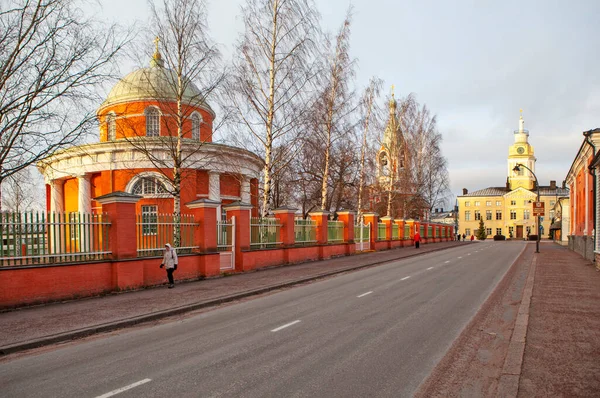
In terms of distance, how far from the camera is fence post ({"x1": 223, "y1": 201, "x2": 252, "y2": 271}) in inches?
711

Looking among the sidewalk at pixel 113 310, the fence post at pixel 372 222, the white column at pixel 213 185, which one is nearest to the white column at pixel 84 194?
the white column at pixel 213 185

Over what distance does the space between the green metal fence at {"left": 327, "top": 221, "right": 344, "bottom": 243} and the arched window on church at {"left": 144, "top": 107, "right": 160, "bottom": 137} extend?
11.9 meters

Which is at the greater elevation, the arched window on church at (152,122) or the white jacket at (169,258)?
the arched window on church at (152,122)

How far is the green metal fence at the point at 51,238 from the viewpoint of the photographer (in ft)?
35.0

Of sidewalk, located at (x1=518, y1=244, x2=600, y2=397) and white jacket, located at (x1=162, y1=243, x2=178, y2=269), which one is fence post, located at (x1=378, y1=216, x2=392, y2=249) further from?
white jacket, located at (x1=162, y1=243, x2=178, y2=269)

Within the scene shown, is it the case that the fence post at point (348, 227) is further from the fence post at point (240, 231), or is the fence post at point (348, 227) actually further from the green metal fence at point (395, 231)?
the fence post at point (240, 231)

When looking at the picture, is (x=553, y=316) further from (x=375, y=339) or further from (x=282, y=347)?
(x=282, y=347)

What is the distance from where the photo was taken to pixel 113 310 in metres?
10.2

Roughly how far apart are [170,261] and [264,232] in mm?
6725

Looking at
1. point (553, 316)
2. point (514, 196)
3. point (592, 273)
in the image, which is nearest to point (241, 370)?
point (553, 316)

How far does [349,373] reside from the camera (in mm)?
5500

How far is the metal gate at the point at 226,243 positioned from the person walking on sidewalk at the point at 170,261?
3.47 meters

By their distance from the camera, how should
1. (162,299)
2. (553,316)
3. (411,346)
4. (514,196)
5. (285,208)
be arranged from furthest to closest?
(514,196), (285,208), (162,299), (553,316), (411,346)

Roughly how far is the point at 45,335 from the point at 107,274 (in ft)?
15.7
